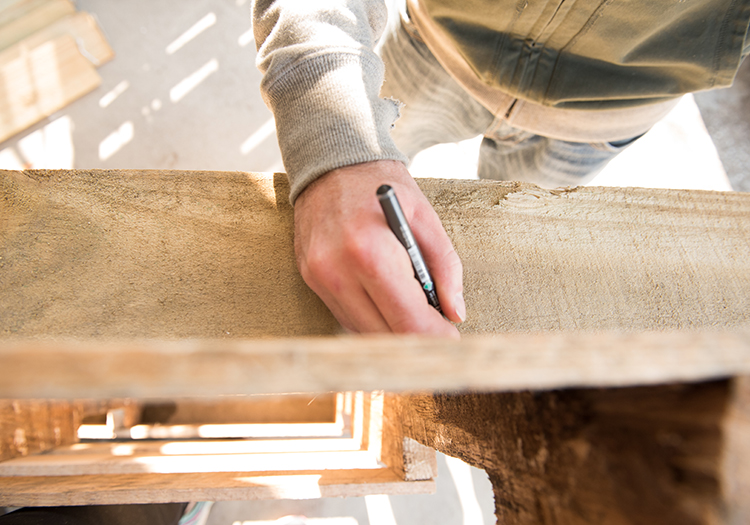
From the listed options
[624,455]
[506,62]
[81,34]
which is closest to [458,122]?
[506,62]

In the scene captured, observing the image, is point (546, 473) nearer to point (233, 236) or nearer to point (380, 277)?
point (380, 277)

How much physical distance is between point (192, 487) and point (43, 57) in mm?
2556

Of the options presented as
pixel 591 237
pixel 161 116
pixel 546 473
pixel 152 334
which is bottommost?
pixel 546 473

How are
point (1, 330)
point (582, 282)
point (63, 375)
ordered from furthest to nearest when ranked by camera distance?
point (582, 282)
point (1, 330)
point (63, 375)

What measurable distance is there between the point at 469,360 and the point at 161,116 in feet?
8.40

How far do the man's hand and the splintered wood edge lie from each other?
26 cm

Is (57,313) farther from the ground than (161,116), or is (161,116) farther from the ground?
(161,116)

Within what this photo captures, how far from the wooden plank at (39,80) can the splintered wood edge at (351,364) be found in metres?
2.65

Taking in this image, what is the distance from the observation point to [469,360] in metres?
0.19

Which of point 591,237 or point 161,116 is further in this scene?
point 161,116

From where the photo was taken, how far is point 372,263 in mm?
469

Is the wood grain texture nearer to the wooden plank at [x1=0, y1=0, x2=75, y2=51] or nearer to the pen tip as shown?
the pen tip

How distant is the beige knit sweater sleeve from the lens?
1.82 ft

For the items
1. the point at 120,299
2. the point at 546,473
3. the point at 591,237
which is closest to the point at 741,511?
the point at 546,473
